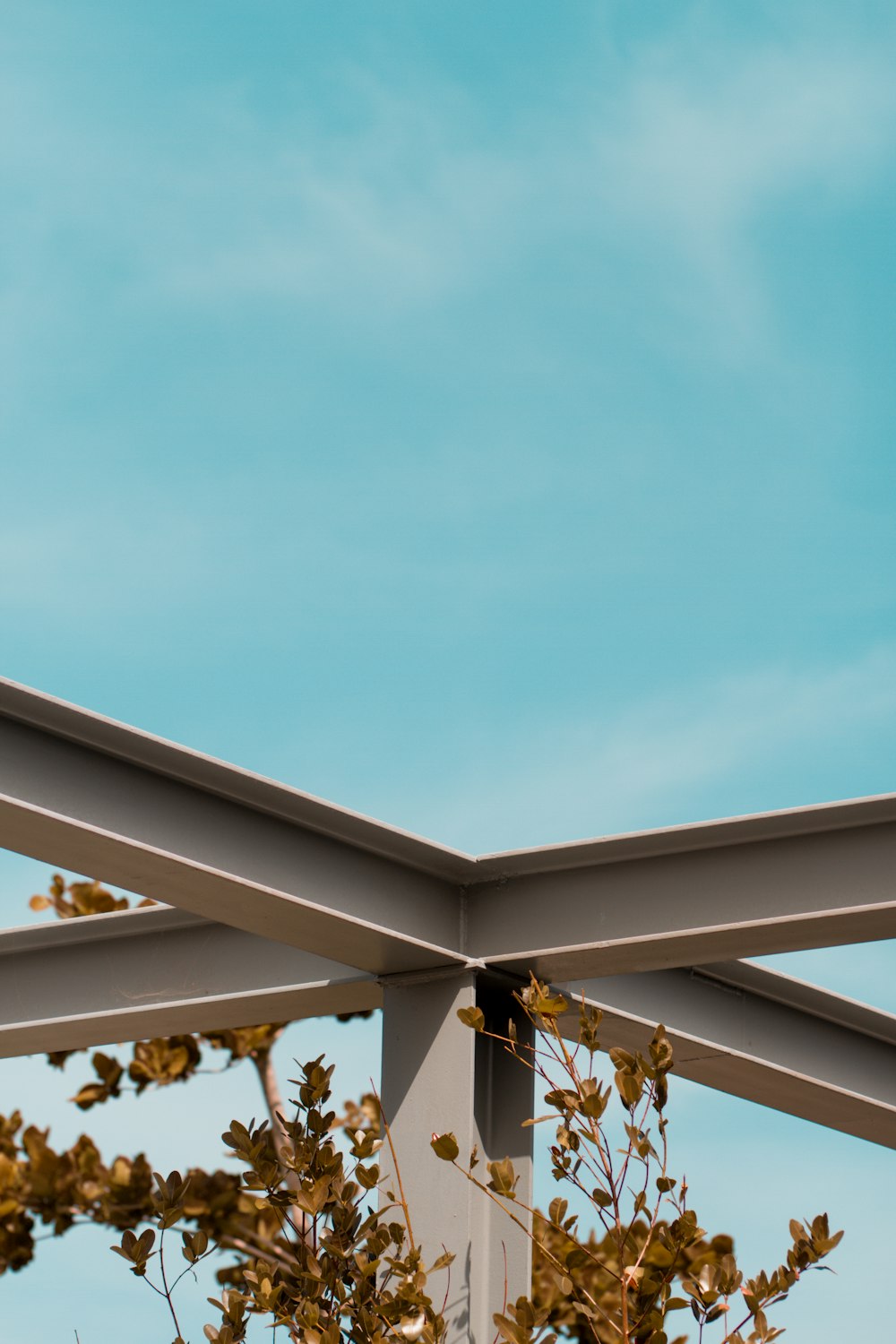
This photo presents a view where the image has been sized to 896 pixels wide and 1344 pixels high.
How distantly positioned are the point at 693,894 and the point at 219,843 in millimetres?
1044

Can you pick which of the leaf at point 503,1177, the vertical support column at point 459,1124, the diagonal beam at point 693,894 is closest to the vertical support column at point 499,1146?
the vertical support column at point 459,1124

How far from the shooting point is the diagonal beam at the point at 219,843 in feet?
10.5

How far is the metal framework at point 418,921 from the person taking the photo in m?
3.33

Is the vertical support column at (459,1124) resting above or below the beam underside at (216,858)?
below

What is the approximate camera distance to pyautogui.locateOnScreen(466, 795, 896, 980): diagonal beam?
349cm

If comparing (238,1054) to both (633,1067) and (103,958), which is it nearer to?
(103,958)

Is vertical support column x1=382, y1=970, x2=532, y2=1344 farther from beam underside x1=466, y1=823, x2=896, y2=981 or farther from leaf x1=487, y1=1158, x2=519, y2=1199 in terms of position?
leaf x1=487, y1=1158, x2=519, y2=1199

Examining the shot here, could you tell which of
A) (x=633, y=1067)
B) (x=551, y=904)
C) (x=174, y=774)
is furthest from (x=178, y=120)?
(x=633, y=1067)

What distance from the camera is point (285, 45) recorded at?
429cm

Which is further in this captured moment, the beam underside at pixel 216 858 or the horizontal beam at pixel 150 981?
the horizontal beam at pixel 150 981

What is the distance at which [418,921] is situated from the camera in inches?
148

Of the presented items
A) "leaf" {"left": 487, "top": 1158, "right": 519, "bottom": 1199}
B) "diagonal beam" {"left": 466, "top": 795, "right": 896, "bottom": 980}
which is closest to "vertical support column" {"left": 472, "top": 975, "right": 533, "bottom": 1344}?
"diagonal beam" {"left": 466, "top": 795, "right": 896, "bottom": 980}

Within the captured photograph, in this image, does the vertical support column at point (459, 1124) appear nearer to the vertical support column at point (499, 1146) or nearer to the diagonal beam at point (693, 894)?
the vertical support column at point (499, 1146)

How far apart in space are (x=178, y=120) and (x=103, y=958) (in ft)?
7.53
